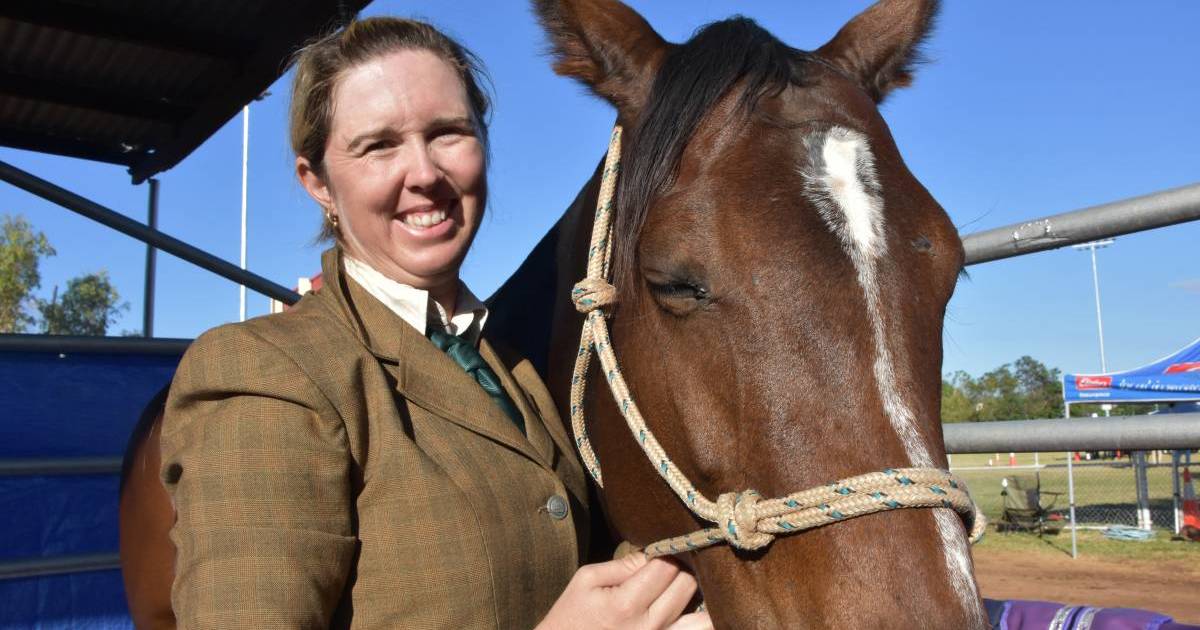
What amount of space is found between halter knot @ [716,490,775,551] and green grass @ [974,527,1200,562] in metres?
13.1

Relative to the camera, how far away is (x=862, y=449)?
3.76 feet

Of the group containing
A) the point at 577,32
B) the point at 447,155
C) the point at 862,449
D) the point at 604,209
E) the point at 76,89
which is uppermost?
the point at 76,89

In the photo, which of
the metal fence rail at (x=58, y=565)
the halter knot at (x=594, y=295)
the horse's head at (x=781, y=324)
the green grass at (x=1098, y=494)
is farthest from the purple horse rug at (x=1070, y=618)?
the green grass at (x=1098, y=494)

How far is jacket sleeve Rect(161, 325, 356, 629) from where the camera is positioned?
1.09 metres

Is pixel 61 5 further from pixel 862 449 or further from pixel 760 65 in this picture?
pixel 862 449

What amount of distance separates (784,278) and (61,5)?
126 inches

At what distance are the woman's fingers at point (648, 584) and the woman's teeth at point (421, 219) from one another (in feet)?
2.50

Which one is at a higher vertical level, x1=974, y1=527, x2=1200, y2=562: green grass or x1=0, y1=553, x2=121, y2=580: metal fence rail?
x1=0, y1=553, x2=121, y2=580: metal fence rail

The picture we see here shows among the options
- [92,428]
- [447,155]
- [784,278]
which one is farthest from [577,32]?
[92,428]

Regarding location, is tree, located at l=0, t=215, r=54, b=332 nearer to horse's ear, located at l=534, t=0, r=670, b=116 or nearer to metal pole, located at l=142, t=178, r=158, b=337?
metal pole, located at l=142, t=178, r=158, b=337

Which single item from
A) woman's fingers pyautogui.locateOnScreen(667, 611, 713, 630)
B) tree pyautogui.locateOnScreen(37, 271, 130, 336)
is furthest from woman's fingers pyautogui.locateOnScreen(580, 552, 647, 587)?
tree pyautogui.locateOnScreen(37, 271, 130, 336)

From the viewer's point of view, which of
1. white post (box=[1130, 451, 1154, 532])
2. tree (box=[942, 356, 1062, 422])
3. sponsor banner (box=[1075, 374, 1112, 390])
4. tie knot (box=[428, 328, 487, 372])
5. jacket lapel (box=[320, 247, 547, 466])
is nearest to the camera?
jacket lapel (box=[320, 247, 547, 466])

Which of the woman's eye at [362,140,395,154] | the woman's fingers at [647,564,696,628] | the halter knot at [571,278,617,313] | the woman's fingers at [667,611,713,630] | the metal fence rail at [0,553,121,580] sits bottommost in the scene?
the metal fence rail at [0,553,121,580]

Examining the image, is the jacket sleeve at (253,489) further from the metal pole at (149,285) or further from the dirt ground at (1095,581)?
the dirt ground at (1095,581)
